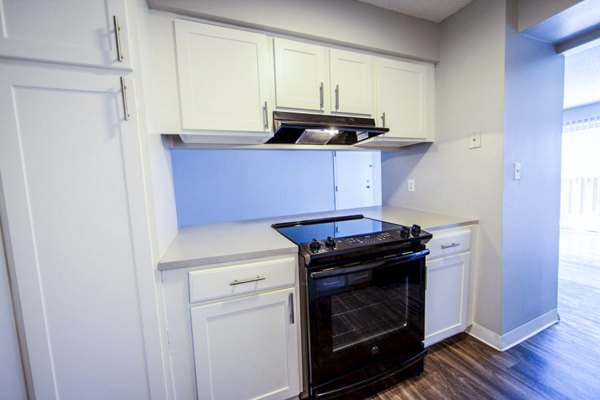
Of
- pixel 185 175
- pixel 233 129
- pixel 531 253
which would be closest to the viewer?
pixel 233 129

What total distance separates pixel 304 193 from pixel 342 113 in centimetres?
241

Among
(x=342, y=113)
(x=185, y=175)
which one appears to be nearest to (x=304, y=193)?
(x=185, y=175)

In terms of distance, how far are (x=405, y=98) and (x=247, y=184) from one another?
2.48 m

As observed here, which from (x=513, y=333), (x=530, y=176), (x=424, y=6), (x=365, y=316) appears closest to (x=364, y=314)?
(x=365, y=316)

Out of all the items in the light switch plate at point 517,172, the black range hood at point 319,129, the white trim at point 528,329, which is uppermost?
the black range hood at point 319,129

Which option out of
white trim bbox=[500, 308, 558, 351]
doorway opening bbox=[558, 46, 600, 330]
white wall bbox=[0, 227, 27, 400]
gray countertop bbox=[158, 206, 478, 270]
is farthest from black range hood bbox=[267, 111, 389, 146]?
doorway opening bbox=[558, 46, 600, 330]

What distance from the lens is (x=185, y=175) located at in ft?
10.9

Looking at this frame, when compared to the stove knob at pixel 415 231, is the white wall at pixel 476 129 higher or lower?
higher

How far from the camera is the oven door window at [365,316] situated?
1.16 m

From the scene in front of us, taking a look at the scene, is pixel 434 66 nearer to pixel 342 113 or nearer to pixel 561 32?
pixel 561 32

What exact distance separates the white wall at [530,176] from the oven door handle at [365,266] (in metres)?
0.71

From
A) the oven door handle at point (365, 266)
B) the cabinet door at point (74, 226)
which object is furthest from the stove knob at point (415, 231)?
the cabinet door at point (74, 226)

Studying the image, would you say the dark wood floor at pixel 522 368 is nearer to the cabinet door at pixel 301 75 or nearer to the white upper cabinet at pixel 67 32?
the cabinet door at pixel 301 75

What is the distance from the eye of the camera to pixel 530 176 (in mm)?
1624
